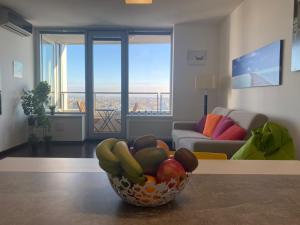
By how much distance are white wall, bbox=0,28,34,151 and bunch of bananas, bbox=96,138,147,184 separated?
5.05 meters

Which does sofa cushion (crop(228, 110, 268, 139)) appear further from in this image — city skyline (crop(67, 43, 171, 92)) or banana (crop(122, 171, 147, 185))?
city skyline (crop(67, 43, 171, 92))

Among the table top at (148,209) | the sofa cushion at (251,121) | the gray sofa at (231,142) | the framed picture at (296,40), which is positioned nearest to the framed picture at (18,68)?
the gray sofa at (231,142)

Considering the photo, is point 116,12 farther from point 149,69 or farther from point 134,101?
point 134,101

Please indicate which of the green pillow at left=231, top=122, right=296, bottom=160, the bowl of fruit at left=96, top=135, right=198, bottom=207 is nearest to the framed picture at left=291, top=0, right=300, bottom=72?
the green pillow at left=231, top=122, right=296, bottom=160

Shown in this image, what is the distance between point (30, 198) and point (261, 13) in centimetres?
394

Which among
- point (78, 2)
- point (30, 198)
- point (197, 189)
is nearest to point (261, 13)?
point (78, 2)

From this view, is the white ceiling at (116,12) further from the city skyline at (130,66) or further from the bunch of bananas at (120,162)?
the bunch of bananas at (120,162)

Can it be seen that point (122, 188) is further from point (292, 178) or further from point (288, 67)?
point (288, 67)

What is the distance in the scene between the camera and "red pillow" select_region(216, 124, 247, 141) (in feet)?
11.2

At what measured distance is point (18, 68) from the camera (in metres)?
5.82

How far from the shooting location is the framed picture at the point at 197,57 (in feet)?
20.9

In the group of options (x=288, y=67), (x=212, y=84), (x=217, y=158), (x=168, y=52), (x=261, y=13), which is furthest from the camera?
(x=168, y=52)

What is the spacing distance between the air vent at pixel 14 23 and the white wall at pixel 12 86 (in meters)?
0.13

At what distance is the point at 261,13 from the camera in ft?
13.0
